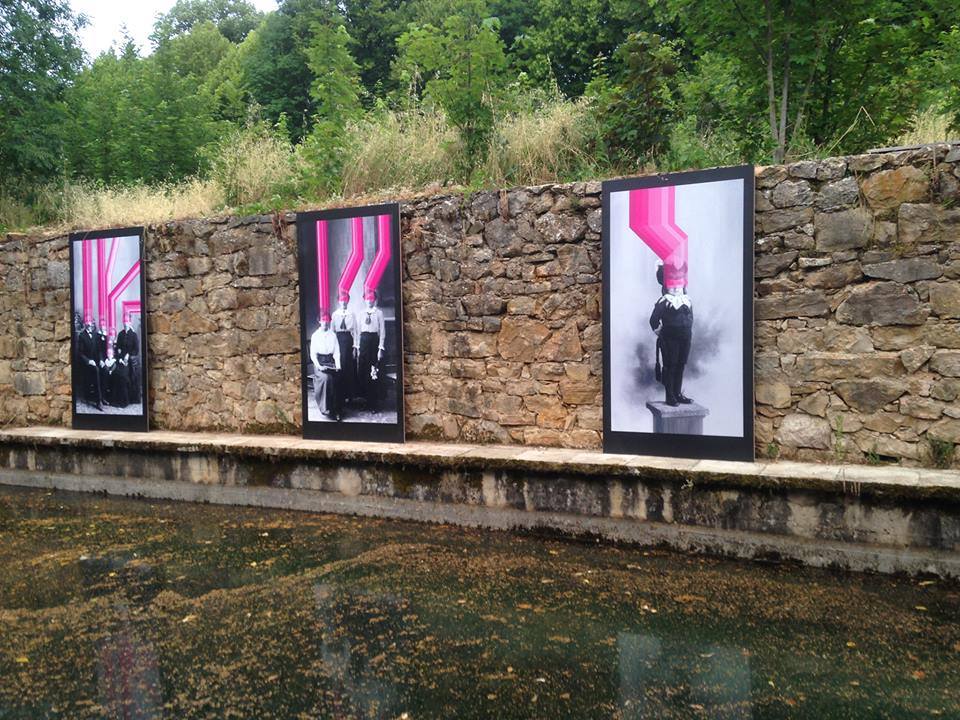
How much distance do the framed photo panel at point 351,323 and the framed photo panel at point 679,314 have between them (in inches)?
80.6

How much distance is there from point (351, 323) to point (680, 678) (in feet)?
15.8

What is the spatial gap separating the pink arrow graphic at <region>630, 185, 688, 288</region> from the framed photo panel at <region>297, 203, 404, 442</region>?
226 centimetres

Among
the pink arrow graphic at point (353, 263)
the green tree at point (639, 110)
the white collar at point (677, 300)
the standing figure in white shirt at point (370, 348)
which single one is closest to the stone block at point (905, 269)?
the white collar at point (677, 300)

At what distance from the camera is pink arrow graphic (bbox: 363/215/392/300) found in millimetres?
7695

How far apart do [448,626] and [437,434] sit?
3201 mm

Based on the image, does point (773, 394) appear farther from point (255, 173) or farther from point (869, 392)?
point (255, 173)

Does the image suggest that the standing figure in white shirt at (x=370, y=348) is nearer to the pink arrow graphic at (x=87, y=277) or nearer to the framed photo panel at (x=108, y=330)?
the framed photo panel at (x=108, y=330)

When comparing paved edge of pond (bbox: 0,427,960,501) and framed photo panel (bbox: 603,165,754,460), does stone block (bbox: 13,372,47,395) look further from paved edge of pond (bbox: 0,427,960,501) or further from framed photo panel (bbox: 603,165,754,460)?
framed photo panel (bbox: 603,165,754,460)

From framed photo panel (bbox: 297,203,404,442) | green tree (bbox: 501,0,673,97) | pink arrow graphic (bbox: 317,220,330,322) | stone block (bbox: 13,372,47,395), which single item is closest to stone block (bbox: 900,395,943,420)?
framed photo panel (bbox: 297,203,404,442)

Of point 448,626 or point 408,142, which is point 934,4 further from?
point 448,626

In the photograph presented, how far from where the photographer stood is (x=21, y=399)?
10.2 m

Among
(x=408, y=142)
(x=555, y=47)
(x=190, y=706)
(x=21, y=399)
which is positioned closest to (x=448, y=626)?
(x=190, y=706)

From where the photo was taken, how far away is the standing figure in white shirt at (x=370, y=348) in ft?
25.4

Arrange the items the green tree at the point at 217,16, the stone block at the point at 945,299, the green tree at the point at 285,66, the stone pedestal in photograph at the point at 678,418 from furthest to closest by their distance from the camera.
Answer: the green tree at the point at 217,16 < the green tree at the point at 285,66 < the stone pedestal in photograph at the point at 678,418 < the stone block at the point at 945,299
